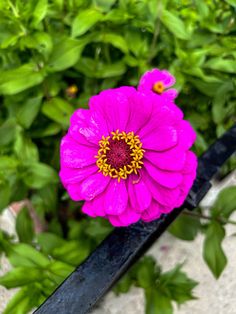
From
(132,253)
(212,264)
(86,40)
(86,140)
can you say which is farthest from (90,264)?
(86,40)

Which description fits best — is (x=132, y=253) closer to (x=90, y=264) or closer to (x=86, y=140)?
(x=90, y=264)

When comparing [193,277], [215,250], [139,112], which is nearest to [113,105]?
[139,112]

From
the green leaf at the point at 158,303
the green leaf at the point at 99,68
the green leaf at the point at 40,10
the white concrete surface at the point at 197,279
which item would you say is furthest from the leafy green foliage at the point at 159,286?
the green leaf at the point at 40,10

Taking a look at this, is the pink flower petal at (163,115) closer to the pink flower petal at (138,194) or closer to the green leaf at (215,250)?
the pink flower petal at (138,194)

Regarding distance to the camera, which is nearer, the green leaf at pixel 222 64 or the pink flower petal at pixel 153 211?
the pink flower petal at pixel 153 211

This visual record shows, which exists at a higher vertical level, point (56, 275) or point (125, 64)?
point (125, 64)

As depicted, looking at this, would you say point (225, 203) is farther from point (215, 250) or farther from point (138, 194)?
point (138, 194)
